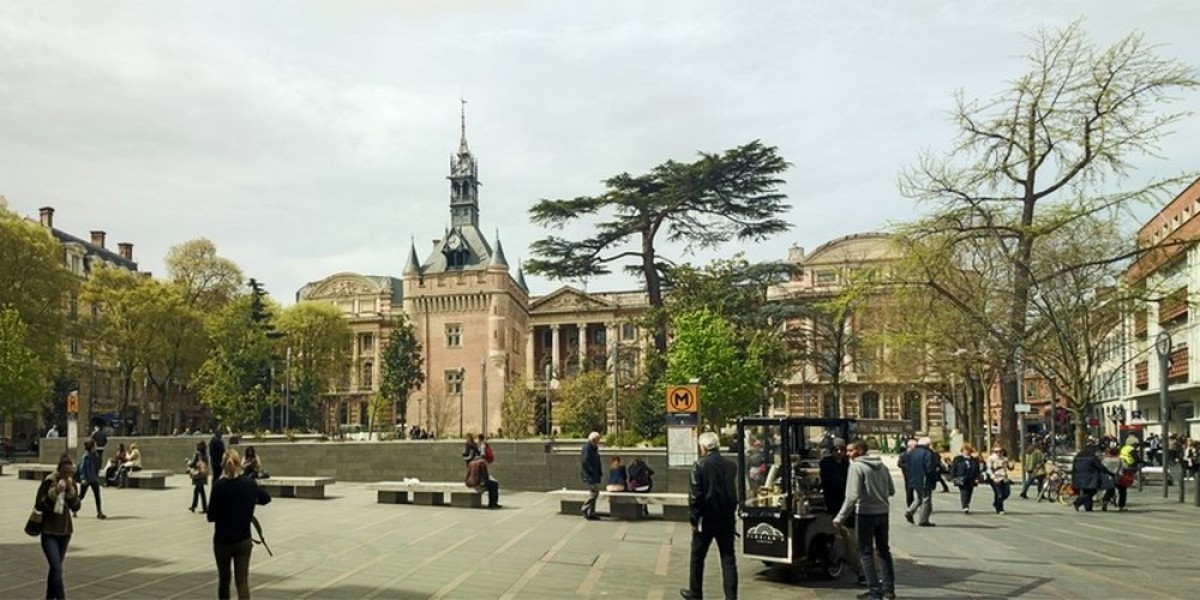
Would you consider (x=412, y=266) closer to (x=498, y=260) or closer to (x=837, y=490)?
Answer: (x=498, y=260)

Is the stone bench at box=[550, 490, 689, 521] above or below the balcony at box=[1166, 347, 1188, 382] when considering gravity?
below

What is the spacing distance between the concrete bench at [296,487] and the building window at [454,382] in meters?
71.5

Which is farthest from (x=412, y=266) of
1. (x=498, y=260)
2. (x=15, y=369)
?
(x=15, y=369)

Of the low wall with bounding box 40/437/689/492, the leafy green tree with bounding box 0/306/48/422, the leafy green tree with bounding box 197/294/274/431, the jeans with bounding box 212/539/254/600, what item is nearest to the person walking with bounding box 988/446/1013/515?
the low wall with bounding box 40/437/689/492

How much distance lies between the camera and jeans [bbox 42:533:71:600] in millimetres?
9984

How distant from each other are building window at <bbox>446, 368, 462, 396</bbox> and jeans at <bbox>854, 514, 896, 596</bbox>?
88143 mm

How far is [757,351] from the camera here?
48.6 m

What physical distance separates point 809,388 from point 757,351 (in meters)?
40.2

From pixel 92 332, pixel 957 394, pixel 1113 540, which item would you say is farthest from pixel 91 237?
pixel 1113 540

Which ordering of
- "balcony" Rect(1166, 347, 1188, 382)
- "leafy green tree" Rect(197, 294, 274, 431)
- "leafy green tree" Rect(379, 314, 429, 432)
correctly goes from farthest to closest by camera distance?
"leafy green tree" Rect(379, 314, 429, 432), "leafy green tree" Rect(197, 294, 274, 431), "balcony" Rect(1166, 347, 1188, 382)

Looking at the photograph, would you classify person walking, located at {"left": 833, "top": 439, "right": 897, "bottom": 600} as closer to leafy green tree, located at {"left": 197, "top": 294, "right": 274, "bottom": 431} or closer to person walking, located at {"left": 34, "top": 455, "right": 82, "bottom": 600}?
person walking, located at {"left": 34, "top": 455, "right": 82, "bottom": 600}

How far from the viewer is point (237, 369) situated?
67.2 m

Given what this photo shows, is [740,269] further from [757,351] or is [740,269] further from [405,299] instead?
[405,299]

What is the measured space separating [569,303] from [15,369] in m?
65.7
